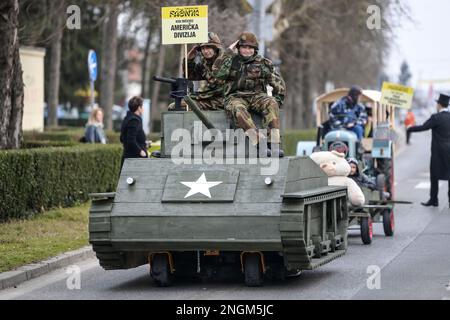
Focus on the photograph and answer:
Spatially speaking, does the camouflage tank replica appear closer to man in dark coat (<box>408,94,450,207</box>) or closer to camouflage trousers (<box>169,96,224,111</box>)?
camouflage trousers (<box>169,96,224,111</box>)

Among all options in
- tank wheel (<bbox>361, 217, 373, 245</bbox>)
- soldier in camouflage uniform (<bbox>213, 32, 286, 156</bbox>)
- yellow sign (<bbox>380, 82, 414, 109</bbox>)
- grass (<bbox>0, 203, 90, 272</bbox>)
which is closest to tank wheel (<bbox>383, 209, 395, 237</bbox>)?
tank wheel (<bbox>361, 217, 373, 245</bbox>)

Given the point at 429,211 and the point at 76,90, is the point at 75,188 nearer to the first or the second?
the point at 429,211

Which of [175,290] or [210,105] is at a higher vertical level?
[210,105]

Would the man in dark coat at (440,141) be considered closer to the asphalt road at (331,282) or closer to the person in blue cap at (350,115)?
the person in blue cap at (350,115)

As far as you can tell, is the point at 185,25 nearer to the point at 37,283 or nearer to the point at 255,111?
the point at 255,111

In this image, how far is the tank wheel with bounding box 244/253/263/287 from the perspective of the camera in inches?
465

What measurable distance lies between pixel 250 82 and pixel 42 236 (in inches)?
169

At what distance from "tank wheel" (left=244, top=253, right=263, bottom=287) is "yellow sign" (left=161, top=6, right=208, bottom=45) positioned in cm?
417

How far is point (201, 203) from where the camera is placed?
11641mm

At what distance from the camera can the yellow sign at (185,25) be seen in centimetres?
1529

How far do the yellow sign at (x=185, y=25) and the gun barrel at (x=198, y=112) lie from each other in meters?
2.73

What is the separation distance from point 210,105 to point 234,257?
2.07 m

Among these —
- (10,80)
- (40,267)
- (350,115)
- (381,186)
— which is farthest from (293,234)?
(10,80)
